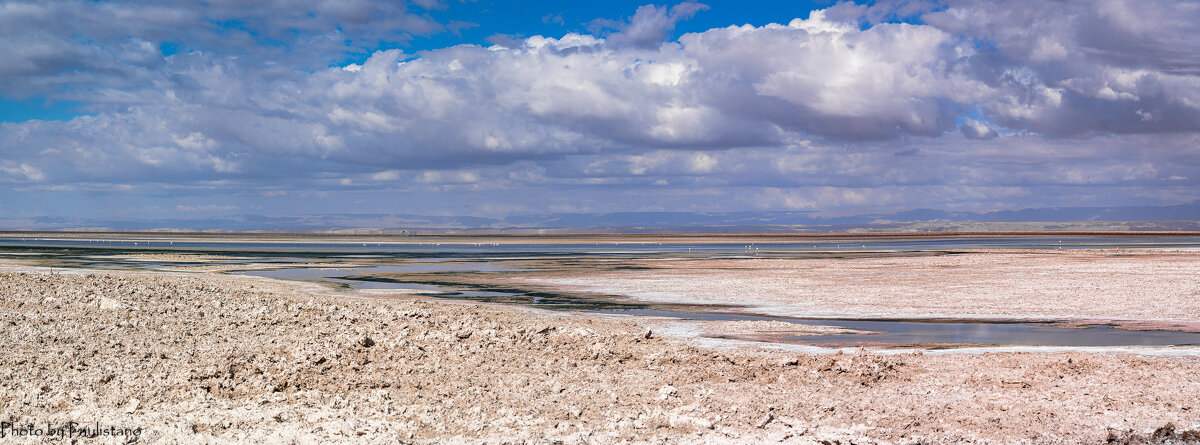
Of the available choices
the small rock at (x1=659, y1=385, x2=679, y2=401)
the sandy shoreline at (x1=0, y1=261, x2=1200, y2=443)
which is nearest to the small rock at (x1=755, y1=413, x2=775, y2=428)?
the sandy shoreline at (x1=0, y1=261, x2=1200, y2=443)

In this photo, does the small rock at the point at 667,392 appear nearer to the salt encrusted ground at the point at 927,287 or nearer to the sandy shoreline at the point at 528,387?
the sandy shoreline at the point at 528,387

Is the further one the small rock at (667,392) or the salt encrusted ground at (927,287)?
the salt encrusted ground at (927,287)

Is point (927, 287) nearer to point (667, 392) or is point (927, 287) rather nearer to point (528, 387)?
point (667, 392)

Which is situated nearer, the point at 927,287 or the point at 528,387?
the point at 528,387

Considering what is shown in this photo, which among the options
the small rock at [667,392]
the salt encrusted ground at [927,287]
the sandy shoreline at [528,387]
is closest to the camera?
the sandy shoreline at [528,387]

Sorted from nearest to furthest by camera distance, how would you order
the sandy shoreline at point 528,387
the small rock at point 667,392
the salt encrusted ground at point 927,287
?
the sandy shoreline at point 528,387 → the small rock at point 667,392 → the salt encrusted ground at point 927,287

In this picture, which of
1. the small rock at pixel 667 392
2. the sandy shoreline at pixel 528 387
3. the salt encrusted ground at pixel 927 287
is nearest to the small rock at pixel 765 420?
the sandy shoreline at pixel 528 387

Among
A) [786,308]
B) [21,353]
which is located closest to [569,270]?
[786,308]

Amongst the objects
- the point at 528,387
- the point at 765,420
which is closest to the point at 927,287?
the point at 528,387

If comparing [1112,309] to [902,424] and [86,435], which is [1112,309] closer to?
[902,424]

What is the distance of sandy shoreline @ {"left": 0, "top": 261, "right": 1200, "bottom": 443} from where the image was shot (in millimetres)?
12117

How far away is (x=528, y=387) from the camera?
14602mm

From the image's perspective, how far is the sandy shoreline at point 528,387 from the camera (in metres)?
12.1

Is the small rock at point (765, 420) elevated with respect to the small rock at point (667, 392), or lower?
lower
